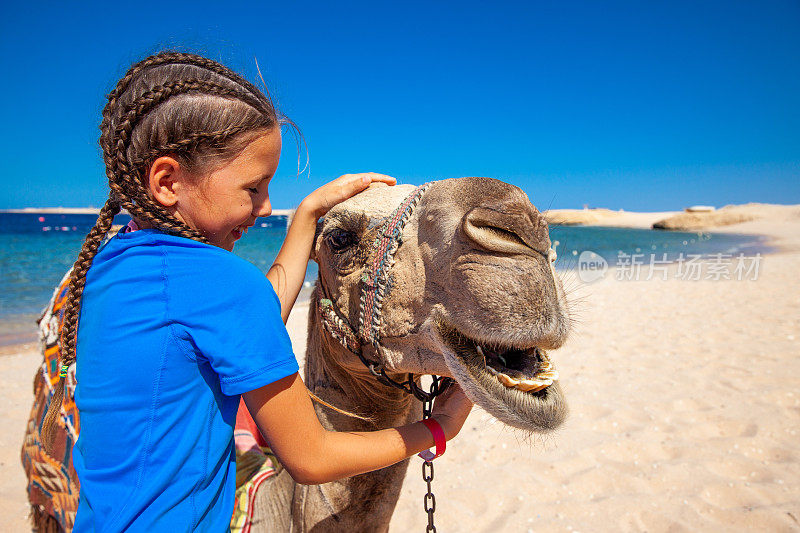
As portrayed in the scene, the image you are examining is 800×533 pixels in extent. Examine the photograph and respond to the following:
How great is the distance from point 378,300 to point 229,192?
623mm

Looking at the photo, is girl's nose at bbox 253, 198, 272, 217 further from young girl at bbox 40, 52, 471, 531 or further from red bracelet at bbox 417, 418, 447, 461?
red bracelet at bbox 417, 418, 447, 461

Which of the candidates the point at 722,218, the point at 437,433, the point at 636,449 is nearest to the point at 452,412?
the point at 437,433

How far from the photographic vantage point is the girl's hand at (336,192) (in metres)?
1.92

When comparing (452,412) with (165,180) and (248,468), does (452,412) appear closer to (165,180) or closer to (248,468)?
(248,468)

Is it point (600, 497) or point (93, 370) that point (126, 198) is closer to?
point (93, 370)

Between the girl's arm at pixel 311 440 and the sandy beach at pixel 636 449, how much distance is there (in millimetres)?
551

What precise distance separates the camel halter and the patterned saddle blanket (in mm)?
655

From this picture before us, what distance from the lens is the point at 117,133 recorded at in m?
1.18

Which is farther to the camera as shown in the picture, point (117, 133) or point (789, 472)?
point (789, 472)

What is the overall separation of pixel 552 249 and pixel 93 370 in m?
1.35

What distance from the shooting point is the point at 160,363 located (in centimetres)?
111

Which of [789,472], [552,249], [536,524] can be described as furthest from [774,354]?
[552,249]

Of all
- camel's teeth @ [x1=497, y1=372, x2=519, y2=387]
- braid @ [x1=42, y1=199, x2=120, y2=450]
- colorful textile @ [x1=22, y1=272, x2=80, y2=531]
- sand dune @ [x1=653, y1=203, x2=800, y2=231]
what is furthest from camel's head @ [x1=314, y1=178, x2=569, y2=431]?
sand dune @ [x1=653, y1=203, x2=800, y2=231]

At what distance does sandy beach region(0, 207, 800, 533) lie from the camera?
3719mm
